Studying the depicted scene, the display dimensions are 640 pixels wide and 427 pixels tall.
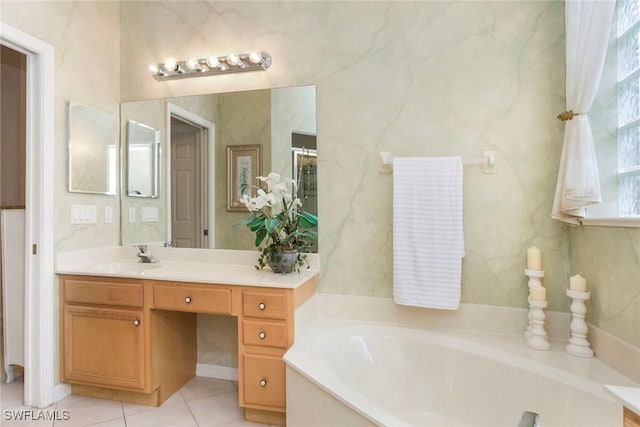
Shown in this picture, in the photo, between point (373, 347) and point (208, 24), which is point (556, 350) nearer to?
point (373, 347)

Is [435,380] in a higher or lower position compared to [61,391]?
higher

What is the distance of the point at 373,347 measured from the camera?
1863mm

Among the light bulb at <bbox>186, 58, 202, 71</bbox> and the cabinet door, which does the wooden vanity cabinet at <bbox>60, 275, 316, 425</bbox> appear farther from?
the light bulb at <bbox>186, 58, 202, 71</bbox>

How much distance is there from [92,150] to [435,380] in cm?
253

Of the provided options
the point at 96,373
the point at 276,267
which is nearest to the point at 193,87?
the point at 276,267

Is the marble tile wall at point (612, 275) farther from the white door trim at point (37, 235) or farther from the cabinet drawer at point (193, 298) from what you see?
the white door trim at point (37, 235)

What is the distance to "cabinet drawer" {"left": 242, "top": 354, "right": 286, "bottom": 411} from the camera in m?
1.70

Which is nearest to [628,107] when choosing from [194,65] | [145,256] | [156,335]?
[194,65]

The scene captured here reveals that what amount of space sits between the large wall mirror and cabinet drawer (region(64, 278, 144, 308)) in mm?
518

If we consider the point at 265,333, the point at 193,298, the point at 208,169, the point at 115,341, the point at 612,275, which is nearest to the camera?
the point at 612,275

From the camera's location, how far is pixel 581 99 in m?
1.59

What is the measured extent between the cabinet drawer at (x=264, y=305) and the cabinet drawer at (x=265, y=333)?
0.04m

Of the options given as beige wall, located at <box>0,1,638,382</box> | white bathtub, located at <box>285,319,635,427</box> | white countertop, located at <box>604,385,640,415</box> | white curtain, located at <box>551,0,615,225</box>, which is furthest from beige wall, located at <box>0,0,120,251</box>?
white curtain, located at <box>551,0,615,225</box>

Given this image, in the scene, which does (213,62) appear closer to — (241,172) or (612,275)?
(241,172)
